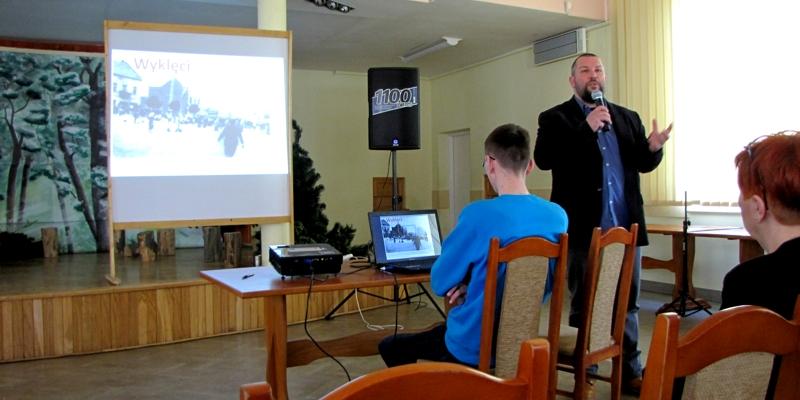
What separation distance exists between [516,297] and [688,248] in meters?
3.80

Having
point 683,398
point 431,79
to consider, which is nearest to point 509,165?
point 683,398

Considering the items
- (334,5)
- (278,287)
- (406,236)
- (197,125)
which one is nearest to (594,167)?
(406,236)

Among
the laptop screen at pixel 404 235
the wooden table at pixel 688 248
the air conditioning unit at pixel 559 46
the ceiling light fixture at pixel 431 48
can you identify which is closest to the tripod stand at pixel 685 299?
the wooden table at pixel 688 248

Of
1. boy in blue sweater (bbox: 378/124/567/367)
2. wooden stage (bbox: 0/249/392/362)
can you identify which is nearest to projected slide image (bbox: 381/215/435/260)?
boy in blue sweater (bbox: 378/124/567/367)

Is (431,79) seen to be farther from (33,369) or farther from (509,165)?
(509,165)

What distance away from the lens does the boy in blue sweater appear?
6.29ft

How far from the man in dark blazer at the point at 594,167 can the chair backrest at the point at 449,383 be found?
211 centimetres

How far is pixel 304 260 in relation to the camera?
2.38m

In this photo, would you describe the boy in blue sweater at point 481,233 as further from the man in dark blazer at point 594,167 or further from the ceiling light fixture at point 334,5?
the ceiling light fixture at point 334,5

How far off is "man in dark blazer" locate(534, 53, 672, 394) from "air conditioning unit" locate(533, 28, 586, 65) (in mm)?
3744

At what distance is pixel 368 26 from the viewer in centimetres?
635

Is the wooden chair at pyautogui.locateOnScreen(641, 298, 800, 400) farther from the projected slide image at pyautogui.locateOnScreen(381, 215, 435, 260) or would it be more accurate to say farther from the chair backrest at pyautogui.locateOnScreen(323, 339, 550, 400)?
the projected slide image at pyautogui.locateOnScreen(381, 215, 435, 260)

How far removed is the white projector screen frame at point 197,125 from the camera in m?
4.34

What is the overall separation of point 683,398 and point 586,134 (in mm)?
1921
